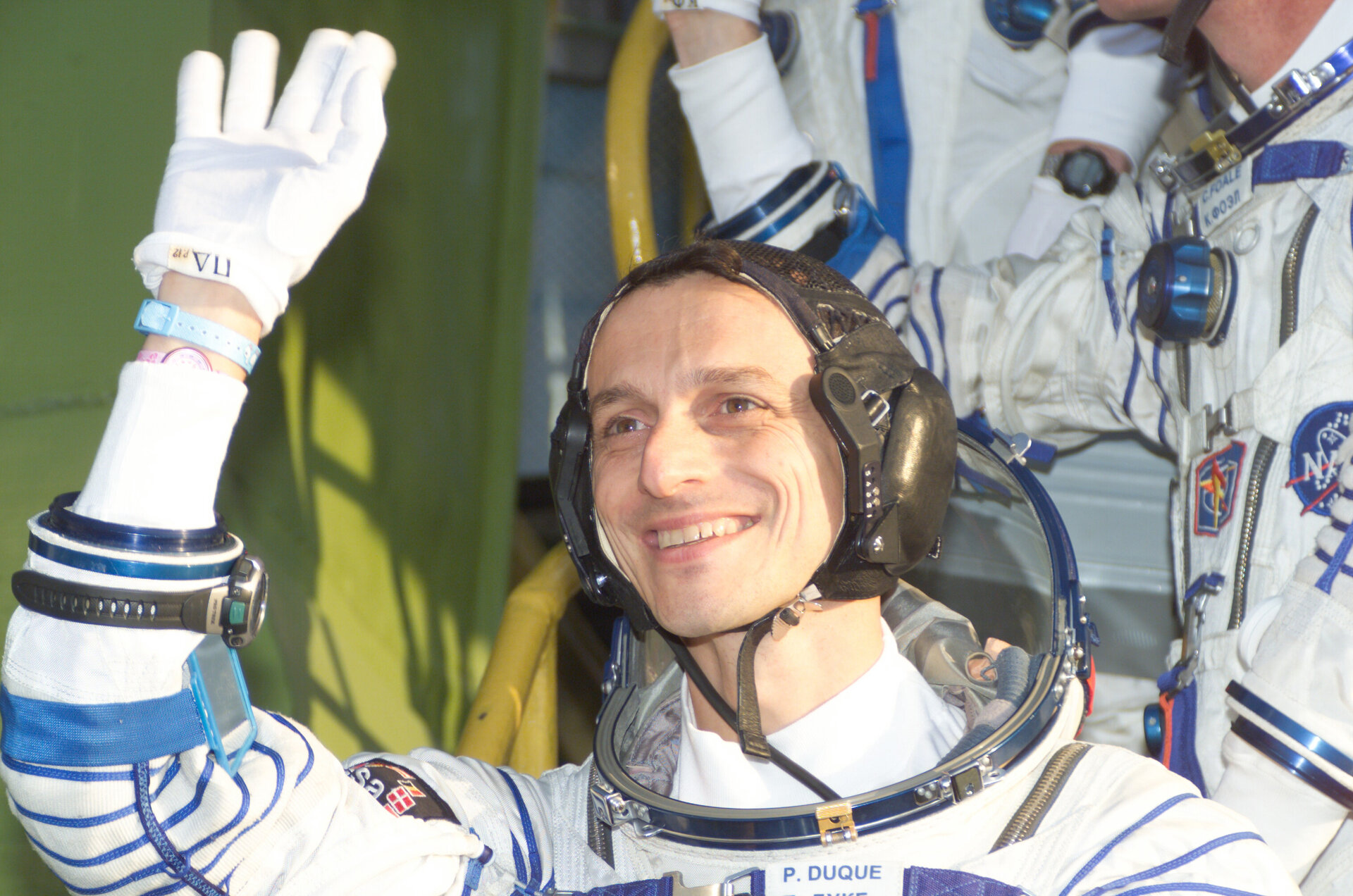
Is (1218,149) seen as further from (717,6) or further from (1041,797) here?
(1041,797)

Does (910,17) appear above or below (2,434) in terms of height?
above

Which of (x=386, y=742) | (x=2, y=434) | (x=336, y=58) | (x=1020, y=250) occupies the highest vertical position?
(x=336, y=58)

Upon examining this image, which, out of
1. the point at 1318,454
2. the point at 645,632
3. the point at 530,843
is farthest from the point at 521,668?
the point at 1318,454

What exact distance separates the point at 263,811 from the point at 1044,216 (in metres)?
1.59

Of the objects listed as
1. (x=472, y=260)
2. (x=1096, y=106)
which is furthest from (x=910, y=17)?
(x=472, y=260)

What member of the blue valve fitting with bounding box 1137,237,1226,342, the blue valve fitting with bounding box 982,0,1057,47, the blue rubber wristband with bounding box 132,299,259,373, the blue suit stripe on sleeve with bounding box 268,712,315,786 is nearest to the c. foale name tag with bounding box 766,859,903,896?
the blue suit stripe on sleeve with bounding box 268,712,315,786

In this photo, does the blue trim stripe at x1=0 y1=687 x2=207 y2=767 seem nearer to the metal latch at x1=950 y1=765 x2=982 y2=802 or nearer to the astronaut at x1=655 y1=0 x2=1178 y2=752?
the metal latch at x1=950 y1=765 x2=982 y2=802

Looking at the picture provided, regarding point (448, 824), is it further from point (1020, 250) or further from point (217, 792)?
point (1020, 250)

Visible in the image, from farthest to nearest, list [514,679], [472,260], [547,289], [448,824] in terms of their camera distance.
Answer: [547,289]
[472,260]
[514,679]
[448,824]

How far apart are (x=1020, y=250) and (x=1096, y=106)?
26cm

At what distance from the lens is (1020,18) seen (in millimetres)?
2186

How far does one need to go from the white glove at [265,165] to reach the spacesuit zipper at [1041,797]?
0.76 m

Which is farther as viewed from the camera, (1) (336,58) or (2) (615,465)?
(2) (615,465)

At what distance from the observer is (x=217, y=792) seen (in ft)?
3.00
